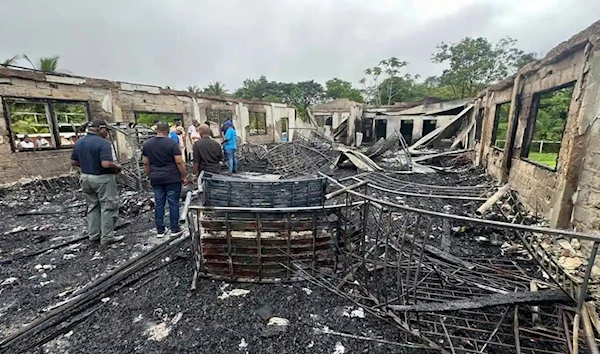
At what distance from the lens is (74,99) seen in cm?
690

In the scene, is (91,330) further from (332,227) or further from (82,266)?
(332,227)

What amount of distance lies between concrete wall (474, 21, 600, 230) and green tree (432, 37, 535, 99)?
17.2 m

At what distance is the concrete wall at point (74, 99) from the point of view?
593 cm

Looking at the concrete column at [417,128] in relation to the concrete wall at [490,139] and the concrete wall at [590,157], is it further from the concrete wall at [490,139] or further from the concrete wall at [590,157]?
the concrete wall at [590,157]

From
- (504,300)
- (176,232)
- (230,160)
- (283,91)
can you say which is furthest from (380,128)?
(283,91)

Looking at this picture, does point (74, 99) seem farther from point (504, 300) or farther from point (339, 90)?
point (339, 90)

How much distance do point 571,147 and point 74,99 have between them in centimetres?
982

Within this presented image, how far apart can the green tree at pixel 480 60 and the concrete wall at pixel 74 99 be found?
18031 millimetres

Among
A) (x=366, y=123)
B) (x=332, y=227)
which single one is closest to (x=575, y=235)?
(x=332, y=227)

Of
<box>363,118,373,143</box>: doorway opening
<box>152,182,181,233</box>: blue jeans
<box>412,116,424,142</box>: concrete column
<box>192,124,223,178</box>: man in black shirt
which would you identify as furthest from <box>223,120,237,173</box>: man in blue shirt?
A: <box>363,118,373,143</box>: doorway opening

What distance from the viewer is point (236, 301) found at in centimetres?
253

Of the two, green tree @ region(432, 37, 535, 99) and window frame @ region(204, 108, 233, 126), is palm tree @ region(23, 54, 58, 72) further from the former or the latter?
green tree @ region(432, 37, 535, 99)

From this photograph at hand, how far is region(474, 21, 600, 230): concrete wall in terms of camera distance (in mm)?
2898

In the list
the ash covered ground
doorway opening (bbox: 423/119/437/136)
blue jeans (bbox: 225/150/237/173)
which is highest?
doorway opening (bbox: 423/119/437/136)
